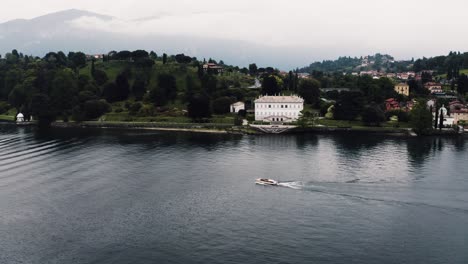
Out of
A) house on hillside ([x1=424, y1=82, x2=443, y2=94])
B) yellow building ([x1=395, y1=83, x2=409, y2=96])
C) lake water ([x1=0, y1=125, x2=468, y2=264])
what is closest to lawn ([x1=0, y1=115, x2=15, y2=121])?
lake water ([x1=0, y1=125, x2=468, y2=264])

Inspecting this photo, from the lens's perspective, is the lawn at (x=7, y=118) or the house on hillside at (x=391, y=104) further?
the lawn at (x=7, y=118)

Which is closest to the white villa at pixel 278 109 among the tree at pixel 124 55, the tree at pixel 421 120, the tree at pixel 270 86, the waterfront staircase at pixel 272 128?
the waterfront staircase at pixel 272 128

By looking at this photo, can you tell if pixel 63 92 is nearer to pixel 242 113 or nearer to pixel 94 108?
pixel 94 108

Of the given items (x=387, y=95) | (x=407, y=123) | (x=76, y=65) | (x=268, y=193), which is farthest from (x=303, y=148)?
(x=76, y=65)

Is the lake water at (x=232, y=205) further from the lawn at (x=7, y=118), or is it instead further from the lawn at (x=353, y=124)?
the lawn at (x=7, y=118)

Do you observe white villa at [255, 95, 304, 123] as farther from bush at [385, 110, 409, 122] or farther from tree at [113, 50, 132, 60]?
tree at [113, 50, 132, 60]

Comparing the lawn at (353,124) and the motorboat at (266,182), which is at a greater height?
the lawn at (353,124)

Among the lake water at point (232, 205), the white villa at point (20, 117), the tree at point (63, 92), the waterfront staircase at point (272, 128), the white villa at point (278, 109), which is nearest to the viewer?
the lake water at point (232, 205)
